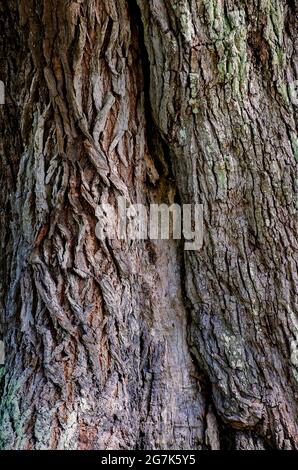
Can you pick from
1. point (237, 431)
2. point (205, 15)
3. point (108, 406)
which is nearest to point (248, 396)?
point (237, 431)

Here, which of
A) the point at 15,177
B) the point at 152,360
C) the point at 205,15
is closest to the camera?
the point at 205,15

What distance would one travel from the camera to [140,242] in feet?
7.37

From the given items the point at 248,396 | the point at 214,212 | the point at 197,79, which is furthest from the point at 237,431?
the point at 197,79

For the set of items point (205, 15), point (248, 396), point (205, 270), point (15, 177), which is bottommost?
point (248, 396)

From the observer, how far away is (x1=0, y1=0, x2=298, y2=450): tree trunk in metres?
2.06

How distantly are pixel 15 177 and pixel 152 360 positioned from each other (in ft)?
3.18

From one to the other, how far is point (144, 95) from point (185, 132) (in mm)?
251

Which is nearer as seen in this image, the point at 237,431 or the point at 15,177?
the point at 237,431

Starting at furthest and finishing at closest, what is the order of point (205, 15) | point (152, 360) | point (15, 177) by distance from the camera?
point (15, 177), point (152, 360), point (205, 15)

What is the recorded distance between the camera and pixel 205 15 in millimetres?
2029

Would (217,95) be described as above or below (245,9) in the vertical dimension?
below

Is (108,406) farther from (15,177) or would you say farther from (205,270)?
(15,177)

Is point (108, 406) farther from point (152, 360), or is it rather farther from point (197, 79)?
point (197, 79)

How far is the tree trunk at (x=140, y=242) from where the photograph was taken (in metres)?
2.06
